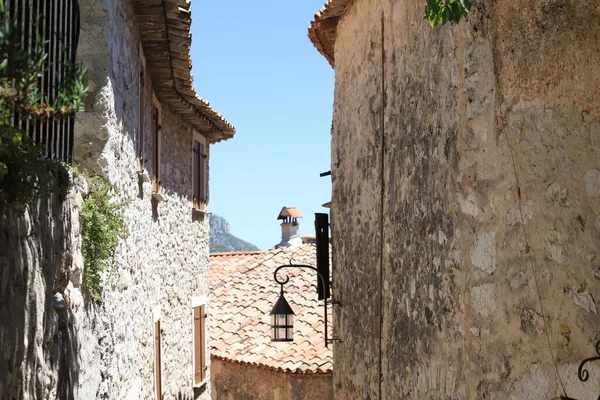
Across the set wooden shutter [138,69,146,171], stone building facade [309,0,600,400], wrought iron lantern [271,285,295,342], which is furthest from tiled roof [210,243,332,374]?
stone building facade [309,0,600,400]

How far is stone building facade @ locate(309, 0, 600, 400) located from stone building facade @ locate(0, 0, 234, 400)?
208 centimetres

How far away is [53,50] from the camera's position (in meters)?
4.49

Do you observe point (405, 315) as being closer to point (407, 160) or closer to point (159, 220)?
point (407, 160)

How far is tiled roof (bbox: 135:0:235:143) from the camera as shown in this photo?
7.37 metres

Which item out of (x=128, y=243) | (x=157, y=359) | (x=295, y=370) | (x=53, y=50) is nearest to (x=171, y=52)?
(x=128, y=243)

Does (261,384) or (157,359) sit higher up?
(157,359)

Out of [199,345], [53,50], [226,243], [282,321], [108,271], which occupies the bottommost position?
[199,345]

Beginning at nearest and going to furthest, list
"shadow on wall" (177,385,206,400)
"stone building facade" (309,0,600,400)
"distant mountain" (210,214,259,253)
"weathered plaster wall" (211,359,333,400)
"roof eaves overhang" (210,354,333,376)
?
1. "stone building facade" (309,0,600,400)
2. "shadow on wall" (177,385,206,400)
3. "roof eaves overhang" (210,354,333,376)
4. "weathered plaster wall" (211,359,333,400)
5. "distant mountain" (210,214,259,253)

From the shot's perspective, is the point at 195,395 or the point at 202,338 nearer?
the point at 195,395

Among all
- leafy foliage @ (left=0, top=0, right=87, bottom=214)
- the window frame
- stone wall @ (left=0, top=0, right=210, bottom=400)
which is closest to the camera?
leafy foliage @ (left=0, top=0, right=87, bottom=214)

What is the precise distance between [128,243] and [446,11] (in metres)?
3.51

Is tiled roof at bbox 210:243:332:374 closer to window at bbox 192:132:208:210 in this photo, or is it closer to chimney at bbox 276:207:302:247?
window at bbox 192:132:208:210

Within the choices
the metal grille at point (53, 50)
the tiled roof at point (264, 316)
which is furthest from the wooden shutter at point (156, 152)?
the metal grille at point (53, 50)

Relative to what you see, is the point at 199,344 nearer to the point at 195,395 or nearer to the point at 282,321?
the point at 195,395
